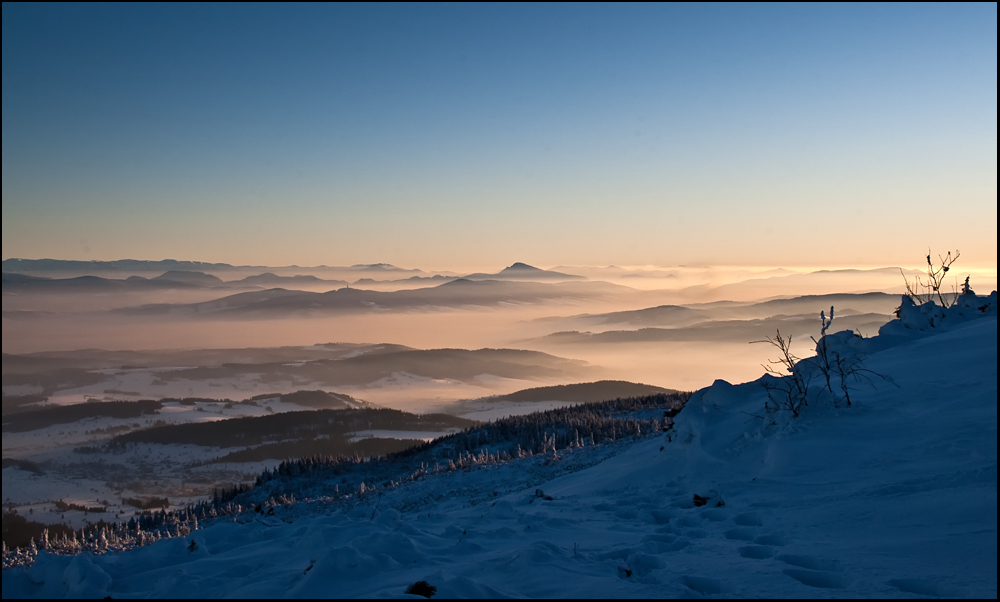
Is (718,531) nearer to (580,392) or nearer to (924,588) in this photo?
(924,588)

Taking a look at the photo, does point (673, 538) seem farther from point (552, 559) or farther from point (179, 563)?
point (179, 563)

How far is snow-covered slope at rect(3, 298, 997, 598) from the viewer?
13.6 feet

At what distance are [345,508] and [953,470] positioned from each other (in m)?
9.37

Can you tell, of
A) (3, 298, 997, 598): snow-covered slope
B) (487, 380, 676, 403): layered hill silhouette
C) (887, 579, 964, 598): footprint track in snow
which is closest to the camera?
(887, 579, 964, 598): footprint track in snow

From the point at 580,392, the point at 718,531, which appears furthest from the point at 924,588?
the point at 580,392

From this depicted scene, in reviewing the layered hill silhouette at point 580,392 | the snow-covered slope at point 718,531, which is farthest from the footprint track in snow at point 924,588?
the layered hill silhouette at point 580,392

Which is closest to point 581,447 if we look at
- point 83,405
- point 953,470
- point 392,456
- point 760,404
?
point 760,404

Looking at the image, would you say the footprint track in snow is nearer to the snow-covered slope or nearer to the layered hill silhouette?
the snow-covered slope

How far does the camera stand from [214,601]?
14.1 feet

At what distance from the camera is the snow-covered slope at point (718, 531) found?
4148 mm

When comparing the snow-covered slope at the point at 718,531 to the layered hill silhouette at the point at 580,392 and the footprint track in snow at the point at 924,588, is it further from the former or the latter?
the layered hill silhouette at the point at 580,392

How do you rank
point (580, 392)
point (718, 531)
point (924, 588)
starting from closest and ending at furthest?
point (924, 588), point (718, 531), point (580, 392)

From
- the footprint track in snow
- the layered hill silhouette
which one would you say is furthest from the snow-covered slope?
the layered hill silhouette

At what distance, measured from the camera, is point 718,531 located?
18.1 ft
